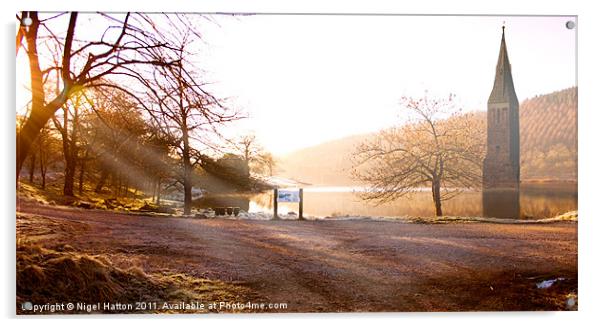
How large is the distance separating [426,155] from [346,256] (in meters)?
1.24

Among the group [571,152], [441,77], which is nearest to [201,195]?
[441,77]

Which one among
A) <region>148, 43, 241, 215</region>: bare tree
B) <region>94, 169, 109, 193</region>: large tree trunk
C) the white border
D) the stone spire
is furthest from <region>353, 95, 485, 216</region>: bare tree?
<region>94, 169, 109, 193</region>: large tree trunk

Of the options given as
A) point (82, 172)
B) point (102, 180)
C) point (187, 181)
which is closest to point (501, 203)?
point (187, 181)

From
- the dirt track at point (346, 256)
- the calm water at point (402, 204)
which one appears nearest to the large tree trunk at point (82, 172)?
the dirt track at point (346, 256)

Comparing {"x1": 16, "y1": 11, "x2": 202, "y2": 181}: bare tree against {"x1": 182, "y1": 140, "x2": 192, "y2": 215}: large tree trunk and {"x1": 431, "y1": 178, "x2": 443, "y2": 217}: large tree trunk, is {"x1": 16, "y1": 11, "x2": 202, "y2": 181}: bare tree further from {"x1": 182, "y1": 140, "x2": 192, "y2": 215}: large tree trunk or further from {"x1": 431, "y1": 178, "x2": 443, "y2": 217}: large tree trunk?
{"x1": 431, "y1": 178, "x2": 443, "y2": 217}: large tree trunk

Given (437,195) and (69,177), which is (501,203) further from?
A: (69,177)

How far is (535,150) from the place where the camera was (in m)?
5.05

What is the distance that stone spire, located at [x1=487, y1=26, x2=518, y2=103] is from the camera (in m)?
5.02

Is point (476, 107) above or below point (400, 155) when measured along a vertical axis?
above

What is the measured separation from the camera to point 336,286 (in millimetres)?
4863

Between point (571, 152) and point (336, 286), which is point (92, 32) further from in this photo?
point (571, 152)

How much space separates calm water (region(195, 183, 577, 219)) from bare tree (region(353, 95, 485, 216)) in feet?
0.27

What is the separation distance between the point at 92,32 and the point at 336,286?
124 inches

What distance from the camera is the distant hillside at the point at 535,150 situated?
196 inches
